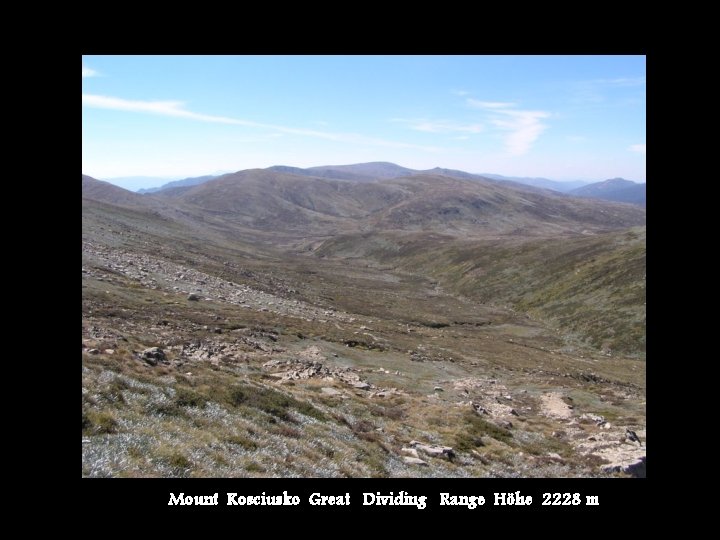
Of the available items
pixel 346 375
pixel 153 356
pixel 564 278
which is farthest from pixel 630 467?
pixel 564 278

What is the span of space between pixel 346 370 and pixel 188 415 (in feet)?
64.9

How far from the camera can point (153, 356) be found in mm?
25078

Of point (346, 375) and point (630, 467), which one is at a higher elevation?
point (346, 375)

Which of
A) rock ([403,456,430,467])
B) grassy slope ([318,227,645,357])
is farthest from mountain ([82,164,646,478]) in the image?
grassy slope ([318,227,645,357])

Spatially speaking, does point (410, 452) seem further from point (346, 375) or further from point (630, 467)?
point (346, 375)

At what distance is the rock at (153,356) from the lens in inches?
943

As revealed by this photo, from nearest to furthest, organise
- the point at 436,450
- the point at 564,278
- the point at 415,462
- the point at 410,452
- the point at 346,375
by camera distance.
→ the point at 415,462 < the point at 410,452 < the point at 436,450 < the point at 346,375 < the point at 564,278

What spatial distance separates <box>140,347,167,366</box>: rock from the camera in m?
23.9

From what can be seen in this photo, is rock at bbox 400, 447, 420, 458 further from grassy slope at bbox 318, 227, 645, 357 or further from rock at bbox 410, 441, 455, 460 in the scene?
grassy slope at bbox 318, 227, 645, 357

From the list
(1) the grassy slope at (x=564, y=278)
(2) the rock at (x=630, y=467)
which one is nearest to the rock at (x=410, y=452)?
(2) the rock at (x=630, y=467)
